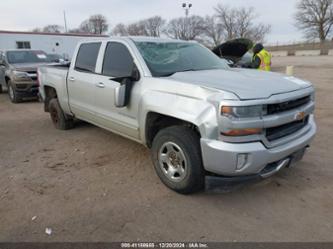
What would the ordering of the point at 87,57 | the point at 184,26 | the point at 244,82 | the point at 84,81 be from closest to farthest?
1. the point at 244,82
2. the point at 84,81
3. the point at 87,57
4. the point at 184,26

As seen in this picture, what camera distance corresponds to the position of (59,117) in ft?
19.9

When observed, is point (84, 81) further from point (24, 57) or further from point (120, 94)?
point (24, 57)

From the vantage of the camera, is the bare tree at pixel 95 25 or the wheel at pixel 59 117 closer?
the wheel at pixel 59 117

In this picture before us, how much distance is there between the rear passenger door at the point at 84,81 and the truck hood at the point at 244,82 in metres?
1.69

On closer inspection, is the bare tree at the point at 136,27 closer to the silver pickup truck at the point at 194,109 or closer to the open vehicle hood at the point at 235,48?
the open vehicle hood at the point at 235,48

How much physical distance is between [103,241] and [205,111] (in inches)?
61.8

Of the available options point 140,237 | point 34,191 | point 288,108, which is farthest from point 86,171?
point 288,108

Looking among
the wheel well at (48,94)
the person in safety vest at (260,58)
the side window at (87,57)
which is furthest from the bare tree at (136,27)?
the side window at (87,57)

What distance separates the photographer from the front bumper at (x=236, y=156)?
2.68m

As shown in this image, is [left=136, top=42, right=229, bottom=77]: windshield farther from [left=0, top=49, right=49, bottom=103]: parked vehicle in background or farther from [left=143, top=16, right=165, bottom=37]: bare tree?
[left=143, top=16, right=165, bottom=37]: bare tree

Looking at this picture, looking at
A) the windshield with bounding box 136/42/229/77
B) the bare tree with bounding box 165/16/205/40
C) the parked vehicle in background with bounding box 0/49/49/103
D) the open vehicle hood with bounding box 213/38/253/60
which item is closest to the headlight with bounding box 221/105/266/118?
the windshield with bounding box 136/42/229/77

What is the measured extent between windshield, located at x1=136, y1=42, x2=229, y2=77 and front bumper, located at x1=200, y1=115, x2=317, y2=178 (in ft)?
4.29

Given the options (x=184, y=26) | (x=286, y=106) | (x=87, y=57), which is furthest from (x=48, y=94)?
(x=184, y=26)

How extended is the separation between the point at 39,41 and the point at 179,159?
31.3 meters
